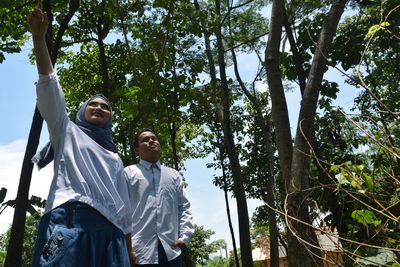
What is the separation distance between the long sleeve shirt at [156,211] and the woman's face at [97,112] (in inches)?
36.7

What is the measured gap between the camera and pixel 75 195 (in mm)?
2053

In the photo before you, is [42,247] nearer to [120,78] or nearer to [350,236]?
[350,236]

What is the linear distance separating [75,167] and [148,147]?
1.29 metres

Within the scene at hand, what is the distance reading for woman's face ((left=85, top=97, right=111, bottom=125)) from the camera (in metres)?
2.42

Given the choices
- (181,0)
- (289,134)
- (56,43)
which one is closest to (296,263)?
(289,134)

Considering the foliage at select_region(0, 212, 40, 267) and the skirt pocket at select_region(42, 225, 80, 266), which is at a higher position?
the foliage at select_region(0, 212, 40, 267)

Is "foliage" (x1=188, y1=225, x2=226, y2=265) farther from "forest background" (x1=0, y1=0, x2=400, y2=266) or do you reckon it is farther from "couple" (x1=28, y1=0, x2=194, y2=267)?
"couple" (x1=28, y1=0, x2=194, y2=267)

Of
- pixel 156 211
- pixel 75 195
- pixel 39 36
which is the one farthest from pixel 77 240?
pixel 156 211

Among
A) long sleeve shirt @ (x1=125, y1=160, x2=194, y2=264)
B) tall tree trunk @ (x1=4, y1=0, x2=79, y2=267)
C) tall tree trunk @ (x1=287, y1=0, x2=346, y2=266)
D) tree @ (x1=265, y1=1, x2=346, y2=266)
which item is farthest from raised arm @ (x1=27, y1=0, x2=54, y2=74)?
tall tree trunk @ (x1=4, y1=0, x2=79, y2=267)

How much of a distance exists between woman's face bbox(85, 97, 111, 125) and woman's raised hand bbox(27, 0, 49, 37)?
1.63ft

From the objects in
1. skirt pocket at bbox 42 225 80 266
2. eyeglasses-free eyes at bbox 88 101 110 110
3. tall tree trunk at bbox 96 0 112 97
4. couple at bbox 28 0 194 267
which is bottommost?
skirt pocket at bbox 42 225 80 266

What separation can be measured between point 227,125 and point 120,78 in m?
3.54

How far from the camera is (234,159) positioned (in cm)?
1097

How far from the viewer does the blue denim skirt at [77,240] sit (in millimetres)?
1901
